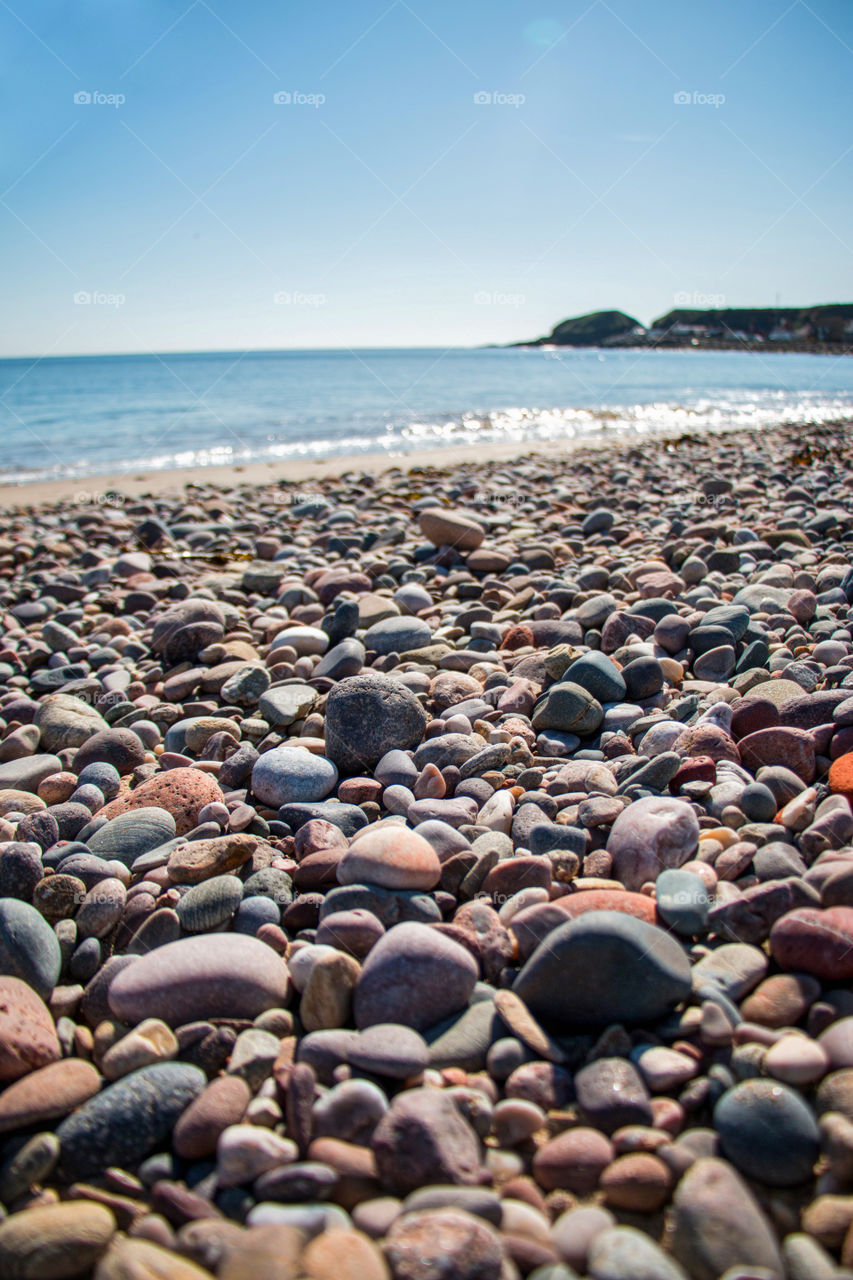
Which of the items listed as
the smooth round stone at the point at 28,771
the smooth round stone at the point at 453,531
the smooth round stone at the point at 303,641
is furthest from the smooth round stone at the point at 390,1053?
the smooth round stone at the point at 453,531

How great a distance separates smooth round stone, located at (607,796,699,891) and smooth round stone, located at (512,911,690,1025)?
11.8 inches

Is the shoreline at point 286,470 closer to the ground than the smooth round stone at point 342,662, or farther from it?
farther from it

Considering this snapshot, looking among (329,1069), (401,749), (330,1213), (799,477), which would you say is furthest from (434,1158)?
(799,477)

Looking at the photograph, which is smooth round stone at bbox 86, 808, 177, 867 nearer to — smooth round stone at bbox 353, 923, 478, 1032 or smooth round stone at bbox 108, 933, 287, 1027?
smooth round stone at bbox 108, 933, 287, 1027

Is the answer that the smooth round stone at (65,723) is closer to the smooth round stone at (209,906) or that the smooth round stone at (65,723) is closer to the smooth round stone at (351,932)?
the smooth round stone at (209,906)

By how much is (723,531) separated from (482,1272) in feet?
15.0

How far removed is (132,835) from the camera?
2.20 m

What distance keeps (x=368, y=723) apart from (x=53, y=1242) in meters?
1.63

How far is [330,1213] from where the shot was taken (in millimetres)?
1152

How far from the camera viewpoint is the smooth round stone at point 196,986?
159 cm

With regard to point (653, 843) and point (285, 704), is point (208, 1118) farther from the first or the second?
point (285, 704)

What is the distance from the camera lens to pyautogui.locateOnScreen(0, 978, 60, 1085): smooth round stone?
4.90 feet

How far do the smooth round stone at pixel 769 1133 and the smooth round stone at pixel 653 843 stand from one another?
0.62m

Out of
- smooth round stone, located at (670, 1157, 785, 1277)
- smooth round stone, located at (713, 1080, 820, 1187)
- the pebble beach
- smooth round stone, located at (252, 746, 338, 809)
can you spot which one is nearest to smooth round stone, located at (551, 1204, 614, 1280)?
the pebble beach
